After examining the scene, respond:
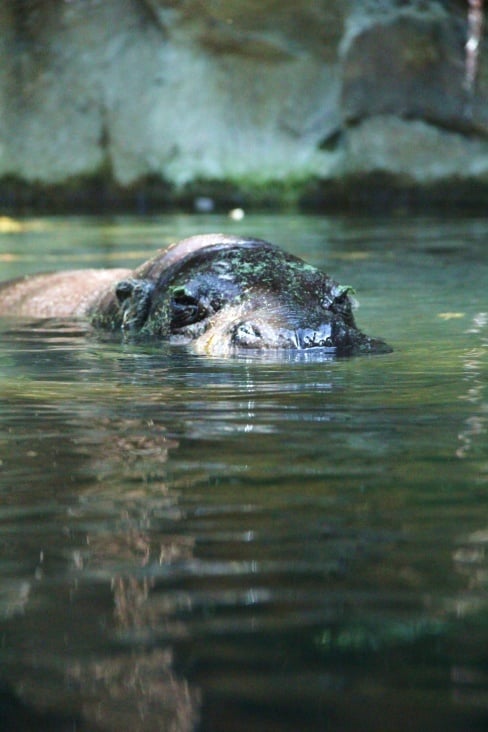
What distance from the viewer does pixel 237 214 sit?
2111cm

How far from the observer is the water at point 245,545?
2.21m

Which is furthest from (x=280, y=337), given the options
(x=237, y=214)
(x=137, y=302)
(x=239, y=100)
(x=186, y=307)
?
(x=239, y=100)

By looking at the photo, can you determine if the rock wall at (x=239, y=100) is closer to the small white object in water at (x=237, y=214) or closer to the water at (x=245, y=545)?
the small white object in water at (x=237, y=214)

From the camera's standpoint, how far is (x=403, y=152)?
75.0ft

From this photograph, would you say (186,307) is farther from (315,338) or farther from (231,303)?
(315,338)

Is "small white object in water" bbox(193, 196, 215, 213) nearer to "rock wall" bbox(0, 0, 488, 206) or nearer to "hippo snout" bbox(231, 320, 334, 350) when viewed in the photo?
"rock wall" bbox(0, 0, 488, 206)

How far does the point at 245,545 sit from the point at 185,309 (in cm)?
464

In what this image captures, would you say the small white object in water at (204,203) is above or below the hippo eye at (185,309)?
above

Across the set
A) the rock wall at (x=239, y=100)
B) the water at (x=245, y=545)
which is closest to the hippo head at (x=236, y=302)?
the water at (x=245, y=545)

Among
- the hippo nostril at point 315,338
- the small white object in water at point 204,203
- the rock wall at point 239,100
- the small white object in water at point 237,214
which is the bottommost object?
the hippo nostril at point 315,338

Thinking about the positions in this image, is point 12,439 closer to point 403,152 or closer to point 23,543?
point 23,543

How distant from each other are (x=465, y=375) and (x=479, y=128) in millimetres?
17410

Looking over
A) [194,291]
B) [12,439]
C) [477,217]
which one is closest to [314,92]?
[477,217]

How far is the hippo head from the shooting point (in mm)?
6781
